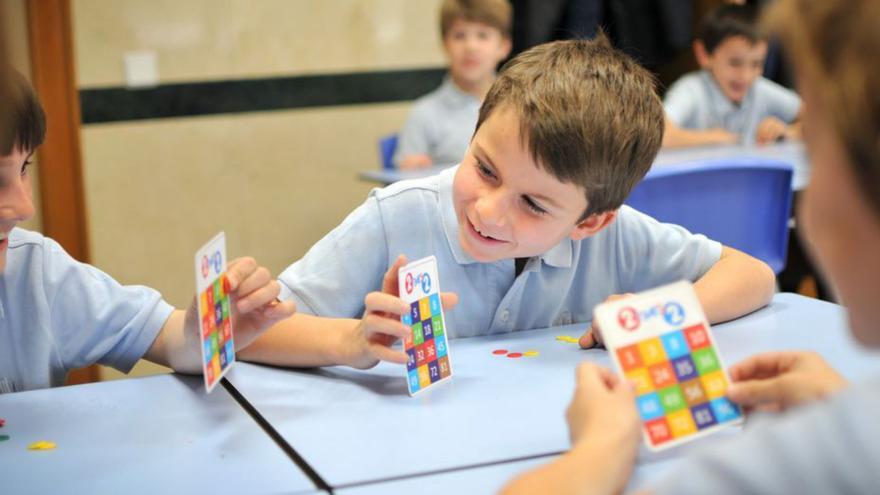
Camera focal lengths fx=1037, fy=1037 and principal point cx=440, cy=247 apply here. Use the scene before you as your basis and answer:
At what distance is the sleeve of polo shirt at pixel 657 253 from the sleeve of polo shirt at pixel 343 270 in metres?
0.41

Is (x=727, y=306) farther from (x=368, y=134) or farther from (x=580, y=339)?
(x=368, y=134)

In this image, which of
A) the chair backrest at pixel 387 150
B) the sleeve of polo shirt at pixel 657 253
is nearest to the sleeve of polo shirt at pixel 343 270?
the sleeve of polo shirt at pixel 657 253

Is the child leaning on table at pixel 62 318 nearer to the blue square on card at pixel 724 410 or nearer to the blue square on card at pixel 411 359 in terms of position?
the blue square on card at pixel 411 359

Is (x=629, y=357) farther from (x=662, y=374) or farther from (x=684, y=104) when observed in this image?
(x=684, y=104)

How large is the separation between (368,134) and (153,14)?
1.01 metres

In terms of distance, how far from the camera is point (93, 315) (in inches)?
58.7

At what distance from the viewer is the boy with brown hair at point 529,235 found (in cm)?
145

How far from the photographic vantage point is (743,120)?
169 inches

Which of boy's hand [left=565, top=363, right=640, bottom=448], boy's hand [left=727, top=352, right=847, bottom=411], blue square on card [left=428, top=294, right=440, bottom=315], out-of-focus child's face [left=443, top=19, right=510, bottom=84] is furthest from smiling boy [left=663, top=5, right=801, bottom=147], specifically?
boy's hand [left=565, top=363, right=640, bottom=448]

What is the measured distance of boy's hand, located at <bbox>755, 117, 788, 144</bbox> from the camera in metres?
3.92

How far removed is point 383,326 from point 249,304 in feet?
0.61

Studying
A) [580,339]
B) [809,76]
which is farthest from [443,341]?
[809,76]

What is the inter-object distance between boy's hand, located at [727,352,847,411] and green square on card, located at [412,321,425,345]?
411 millimetres

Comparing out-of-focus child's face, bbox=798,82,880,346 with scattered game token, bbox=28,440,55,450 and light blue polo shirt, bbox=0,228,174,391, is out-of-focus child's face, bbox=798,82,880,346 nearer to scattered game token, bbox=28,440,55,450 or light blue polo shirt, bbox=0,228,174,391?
scattered game token, bbox=28,440,55,450
